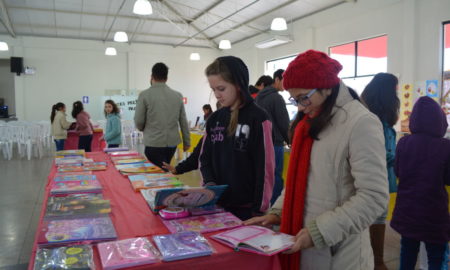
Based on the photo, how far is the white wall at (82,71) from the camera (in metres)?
11.6

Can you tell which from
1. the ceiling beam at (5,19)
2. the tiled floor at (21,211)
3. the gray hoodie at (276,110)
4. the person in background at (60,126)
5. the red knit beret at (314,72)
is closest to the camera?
the red knit beret at (314,72)

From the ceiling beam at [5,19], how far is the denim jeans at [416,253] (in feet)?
33.0

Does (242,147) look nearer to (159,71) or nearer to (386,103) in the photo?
(386,103)

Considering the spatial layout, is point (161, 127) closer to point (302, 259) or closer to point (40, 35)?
point (302, 259)

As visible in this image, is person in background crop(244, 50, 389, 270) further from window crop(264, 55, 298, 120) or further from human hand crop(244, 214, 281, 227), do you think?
window crop(264, 55, 298, 120)

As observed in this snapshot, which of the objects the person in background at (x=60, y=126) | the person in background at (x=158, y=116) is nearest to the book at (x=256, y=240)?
the person in background at (x=158, y=116)

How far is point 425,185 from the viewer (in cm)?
191

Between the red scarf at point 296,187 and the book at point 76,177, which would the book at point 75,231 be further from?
the book at point 76,177

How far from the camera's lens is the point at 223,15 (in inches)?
403

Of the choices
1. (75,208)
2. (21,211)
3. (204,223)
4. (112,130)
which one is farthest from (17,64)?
(204,223)

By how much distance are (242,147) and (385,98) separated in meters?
1.11

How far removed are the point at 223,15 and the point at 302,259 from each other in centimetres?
984

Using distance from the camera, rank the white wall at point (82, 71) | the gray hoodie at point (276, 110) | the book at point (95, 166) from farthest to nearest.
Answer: the white wall at point (82, 71)
the gray hoodie at point (276, 110)
the book at point (95, 166)

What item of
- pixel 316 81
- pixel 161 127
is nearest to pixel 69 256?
pixel 316 81
